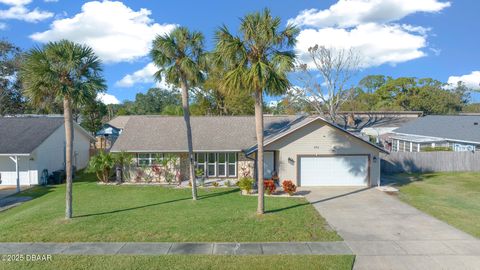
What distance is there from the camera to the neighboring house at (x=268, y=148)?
19.7 meters

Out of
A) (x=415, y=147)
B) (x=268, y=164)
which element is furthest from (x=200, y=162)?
(x=415, y=147)

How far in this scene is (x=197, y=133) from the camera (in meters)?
22.8

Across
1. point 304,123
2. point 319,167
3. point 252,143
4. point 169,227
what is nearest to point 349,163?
point 319,167

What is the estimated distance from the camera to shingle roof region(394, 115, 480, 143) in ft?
89.0

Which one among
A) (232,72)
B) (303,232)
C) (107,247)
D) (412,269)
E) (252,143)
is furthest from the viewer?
(252,143)

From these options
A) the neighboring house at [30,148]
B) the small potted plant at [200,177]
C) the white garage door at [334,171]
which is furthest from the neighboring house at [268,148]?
the neighboring house at [30,148]

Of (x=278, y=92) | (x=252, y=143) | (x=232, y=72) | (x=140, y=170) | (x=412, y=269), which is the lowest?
(x=412, y=269)

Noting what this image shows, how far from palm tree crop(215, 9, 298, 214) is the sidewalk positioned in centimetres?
358

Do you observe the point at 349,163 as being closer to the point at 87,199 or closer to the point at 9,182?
the point at 87,199

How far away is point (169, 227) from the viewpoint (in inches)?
468

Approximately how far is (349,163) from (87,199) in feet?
50.9

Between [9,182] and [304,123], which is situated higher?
[304,123]

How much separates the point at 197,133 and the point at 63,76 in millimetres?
11131

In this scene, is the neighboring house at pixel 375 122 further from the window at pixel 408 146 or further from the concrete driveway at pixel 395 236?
the concrete driveway at pixel 395 236
